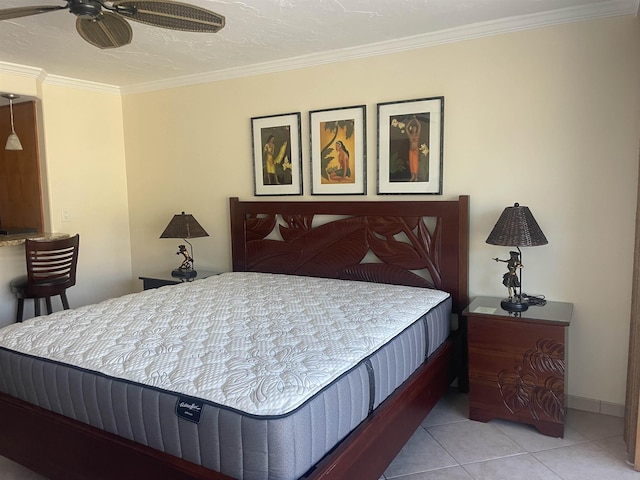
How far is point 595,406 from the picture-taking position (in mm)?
2787

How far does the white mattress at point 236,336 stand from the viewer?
164cm

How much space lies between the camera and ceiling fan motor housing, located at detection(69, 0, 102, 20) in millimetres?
1911

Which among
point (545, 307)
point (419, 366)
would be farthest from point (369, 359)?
point (545, 307)

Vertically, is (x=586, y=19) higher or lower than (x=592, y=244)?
higher

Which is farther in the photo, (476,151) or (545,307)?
(476,151)

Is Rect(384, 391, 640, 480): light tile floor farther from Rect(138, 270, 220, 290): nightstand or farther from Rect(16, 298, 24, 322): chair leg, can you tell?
Rect(16, 298, 24, 322): chair leg

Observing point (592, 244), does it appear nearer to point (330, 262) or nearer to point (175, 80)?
point (330, 262)

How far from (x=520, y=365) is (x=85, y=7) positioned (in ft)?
8.63

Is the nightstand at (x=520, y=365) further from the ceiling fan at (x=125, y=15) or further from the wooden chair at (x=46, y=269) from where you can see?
the wooden chair at (x=46, y=269)

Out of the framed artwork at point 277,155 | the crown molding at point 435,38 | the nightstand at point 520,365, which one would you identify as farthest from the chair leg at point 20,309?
the nightstand at point 520,365

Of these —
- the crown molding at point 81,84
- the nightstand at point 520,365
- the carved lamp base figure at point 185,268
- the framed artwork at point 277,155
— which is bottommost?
the nightstand at point 520,365

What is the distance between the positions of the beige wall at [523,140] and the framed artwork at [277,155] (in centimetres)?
7

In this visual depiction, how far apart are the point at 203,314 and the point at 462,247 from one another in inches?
64.0

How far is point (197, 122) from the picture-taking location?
412 cm
